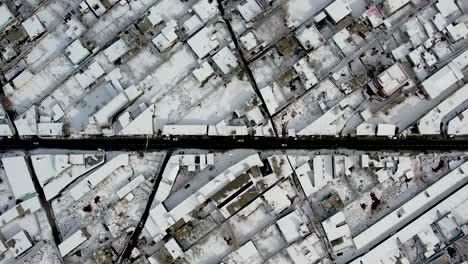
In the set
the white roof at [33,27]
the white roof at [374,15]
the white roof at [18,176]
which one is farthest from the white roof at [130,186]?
the white roof at [374,15]

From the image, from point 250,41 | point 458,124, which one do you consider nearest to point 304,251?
point 458,124

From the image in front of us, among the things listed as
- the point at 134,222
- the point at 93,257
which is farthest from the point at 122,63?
the point at 93,257

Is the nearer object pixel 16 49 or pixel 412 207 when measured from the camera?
pixel 412 207

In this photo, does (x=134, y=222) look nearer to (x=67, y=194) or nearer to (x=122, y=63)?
(x=67, y=194)

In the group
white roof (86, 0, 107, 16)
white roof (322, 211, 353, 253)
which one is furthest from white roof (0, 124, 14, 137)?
white roof (322, 211, 353, 253)

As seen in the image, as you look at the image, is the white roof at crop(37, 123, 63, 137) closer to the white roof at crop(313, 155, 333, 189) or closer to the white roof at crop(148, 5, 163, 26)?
the white roof at crop(148, 5, 163, 26)

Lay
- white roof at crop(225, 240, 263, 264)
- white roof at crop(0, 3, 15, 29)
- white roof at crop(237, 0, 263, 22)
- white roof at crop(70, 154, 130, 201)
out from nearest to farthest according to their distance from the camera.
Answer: white roof at crop(225, 240, 263, 264), white roof at crop(70, 154, 130, 201), white roof at crop(237, 0, 263, 22), white roof at crop(0, 3, 15, 29)
